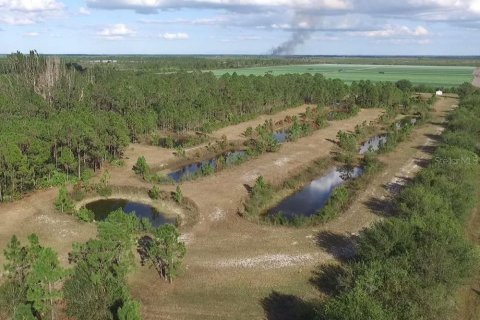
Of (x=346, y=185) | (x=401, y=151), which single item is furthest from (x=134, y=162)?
(x=401, y=151)

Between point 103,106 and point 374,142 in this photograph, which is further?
point 103,106

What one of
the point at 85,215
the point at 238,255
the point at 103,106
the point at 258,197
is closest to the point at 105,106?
the point at 103,106

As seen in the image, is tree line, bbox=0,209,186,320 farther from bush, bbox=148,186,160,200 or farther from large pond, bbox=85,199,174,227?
bush, bbox=148,186,160,200

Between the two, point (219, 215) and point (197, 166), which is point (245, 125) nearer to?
point (197, 166)

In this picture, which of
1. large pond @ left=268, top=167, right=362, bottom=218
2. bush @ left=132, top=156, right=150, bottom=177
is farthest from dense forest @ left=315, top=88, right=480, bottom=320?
bush @ left=132, top=156, right=150, bottom=177

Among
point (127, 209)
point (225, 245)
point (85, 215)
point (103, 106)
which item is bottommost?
point (127, 209)

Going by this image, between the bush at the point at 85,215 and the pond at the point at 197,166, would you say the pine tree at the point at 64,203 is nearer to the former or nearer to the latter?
the bush at the point at 85,215

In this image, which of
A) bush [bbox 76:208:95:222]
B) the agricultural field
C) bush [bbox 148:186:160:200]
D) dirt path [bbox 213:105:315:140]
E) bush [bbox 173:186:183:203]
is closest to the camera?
the agricultural field

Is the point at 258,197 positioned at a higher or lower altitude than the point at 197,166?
higher
